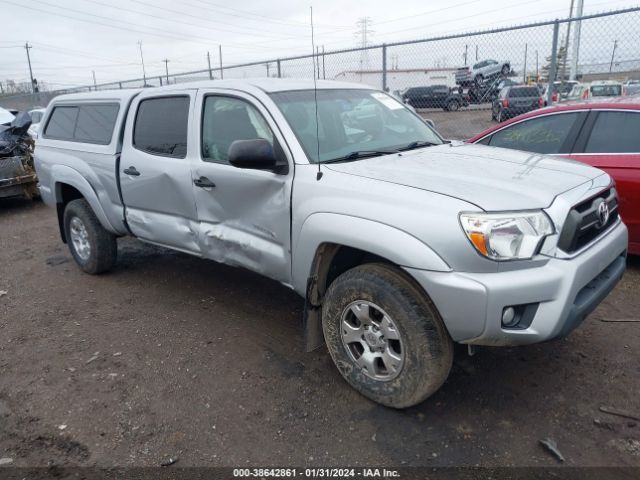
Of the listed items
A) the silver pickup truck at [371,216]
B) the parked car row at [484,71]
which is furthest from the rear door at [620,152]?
the parked car row at [484,71]

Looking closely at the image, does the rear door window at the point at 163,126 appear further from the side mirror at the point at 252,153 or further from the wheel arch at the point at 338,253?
the wheel arch at the point at 338,253

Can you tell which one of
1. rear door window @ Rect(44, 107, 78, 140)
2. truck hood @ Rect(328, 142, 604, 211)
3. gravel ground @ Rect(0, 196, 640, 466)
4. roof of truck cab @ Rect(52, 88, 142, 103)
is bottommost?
gravel ground @ Rect(0, 196, 640, 466)

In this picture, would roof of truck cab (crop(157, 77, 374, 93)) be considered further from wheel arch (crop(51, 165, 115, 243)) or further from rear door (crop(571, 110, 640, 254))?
rear door (crop(571, 110, 640, 254))

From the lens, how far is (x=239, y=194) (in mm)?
3498

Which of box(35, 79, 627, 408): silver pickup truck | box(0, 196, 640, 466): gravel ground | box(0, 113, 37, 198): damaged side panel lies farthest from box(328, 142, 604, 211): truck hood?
box(0, 113, 37, 198): damaged side panel

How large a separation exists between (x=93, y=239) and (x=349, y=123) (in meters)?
2.99

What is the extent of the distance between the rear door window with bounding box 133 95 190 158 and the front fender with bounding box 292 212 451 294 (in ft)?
4.82

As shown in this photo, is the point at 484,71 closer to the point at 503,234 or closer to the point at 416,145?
the point at 416,145

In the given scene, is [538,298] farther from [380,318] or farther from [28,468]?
[28,468]

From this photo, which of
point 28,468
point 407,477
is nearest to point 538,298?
point 407,477

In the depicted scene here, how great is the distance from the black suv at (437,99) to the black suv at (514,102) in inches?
27.5

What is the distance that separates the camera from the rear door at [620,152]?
435 cm

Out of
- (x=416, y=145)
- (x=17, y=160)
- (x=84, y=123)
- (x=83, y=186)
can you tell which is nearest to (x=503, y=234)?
(x=416, y=145)

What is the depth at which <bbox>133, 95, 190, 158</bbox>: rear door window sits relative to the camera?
402cm
